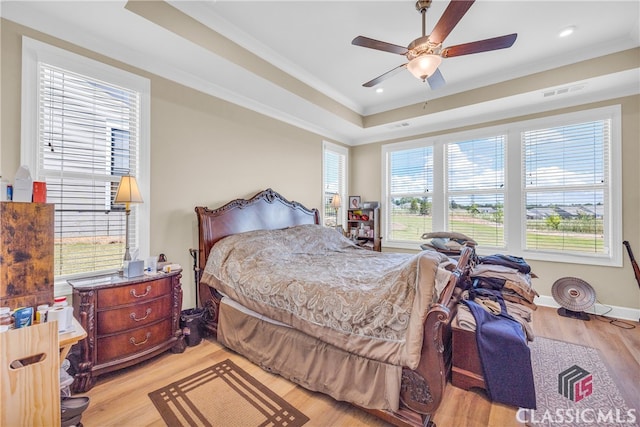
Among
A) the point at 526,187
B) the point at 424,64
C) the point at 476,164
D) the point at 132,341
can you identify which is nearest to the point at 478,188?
the point at 476,164

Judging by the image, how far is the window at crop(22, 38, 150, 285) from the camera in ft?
6.93

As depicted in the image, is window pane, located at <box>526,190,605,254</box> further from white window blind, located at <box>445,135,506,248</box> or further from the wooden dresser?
the wooden dresser

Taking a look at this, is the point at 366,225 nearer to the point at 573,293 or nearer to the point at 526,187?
the point at 526,187

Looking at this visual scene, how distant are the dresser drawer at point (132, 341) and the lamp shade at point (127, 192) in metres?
1.03

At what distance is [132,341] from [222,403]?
0.91 meters

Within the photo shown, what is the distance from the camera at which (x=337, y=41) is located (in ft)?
9.46

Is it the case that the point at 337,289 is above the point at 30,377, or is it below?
above

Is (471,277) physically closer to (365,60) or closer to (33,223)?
(365,60)

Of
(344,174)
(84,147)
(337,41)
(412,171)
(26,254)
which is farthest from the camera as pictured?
(344,174)

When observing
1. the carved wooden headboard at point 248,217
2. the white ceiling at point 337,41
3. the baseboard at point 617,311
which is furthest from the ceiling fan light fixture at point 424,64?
the baseboard at point 617,311

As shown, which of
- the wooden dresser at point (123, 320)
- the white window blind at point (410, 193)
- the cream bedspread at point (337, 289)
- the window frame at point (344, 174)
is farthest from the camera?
the window frame at point (344, 174)

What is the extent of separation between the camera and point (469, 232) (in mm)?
4398

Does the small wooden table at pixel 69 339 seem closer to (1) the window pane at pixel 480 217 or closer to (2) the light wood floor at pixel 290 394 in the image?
(2) the light wood floor at pixel 290 394

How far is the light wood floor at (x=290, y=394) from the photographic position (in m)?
1.68
